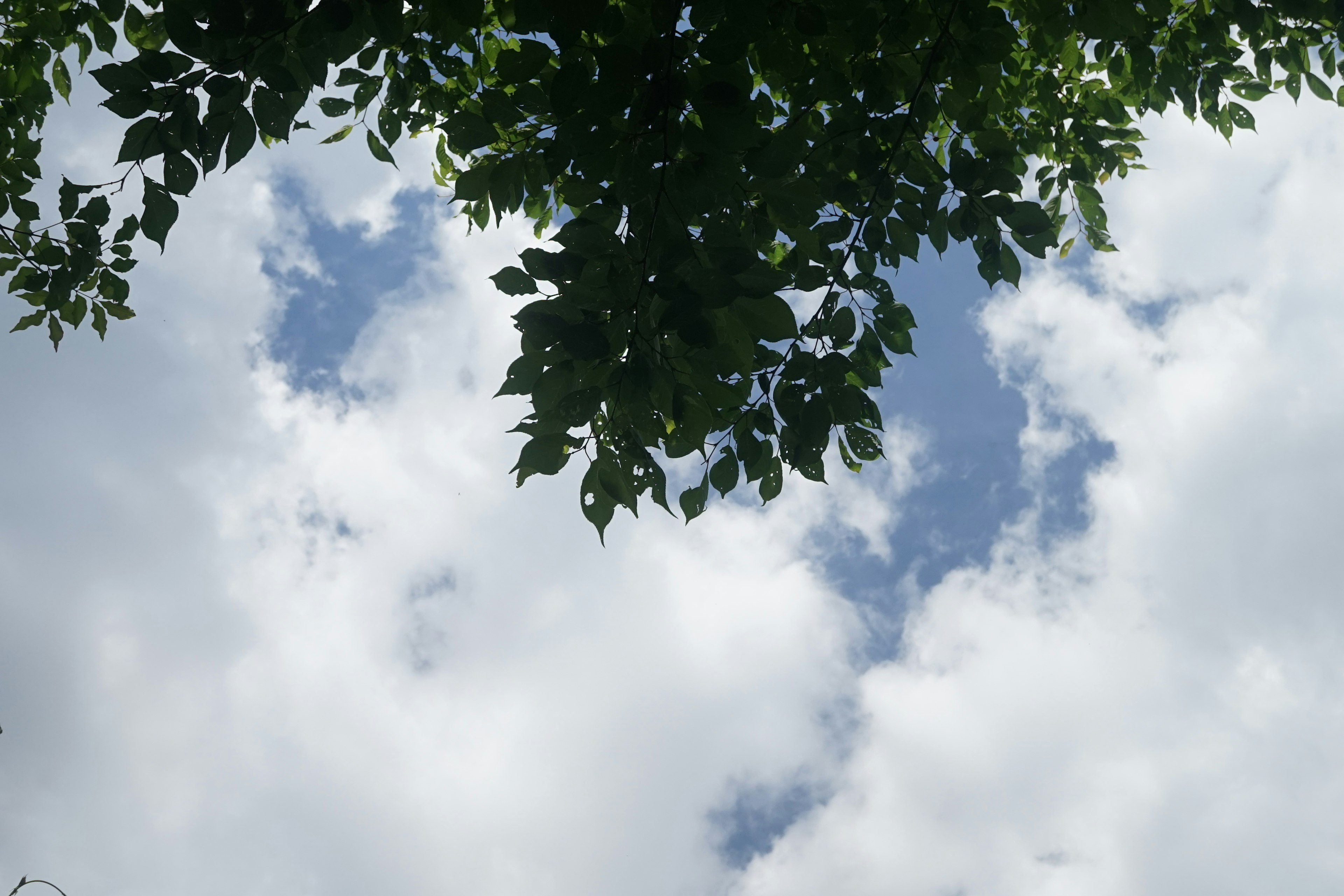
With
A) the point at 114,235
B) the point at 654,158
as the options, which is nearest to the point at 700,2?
the point at 654,158

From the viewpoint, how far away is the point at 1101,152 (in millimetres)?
4090

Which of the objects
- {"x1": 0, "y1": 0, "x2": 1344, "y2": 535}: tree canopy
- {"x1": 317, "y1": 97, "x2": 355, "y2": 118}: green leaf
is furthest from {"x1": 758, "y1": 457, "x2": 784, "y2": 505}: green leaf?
{"x1": 317, "y1": 97, "x2": 355, "y2": 118}: green leaf

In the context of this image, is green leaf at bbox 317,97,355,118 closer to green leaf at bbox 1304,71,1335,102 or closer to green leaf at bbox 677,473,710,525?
green leaf at bbox 677,473,710,525

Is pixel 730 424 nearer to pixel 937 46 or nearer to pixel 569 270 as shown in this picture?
pixel 569 270

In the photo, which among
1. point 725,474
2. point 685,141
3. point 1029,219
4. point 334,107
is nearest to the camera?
point 685,141

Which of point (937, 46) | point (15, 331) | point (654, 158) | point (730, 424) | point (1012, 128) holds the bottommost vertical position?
point (654, 158)

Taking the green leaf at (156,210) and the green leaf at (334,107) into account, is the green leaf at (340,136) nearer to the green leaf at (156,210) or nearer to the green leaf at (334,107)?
the green leaf at (334,107)

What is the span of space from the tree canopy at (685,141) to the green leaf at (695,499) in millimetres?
11

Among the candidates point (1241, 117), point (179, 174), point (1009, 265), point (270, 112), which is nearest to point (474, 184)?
point (270, 112)

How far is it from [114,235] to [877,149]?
3.23 meters

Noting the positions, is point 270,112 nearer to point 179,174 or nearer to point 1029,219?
point 179,174

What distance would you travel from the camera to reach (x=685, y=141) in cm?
183

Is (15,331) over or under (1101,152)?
under

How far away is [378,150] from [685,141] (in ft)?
9.35
